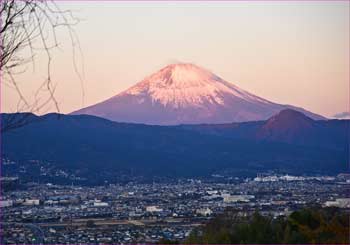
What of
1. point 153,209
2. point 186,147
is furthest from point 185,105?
point 153,209

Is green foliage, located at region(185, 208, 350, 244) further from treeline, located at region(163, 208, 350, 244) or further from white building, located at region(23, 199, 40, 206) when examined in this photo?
white building, located at region(23, 199, 40, 206)

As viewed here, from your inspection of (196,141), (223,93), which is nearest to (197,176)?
(196,141)

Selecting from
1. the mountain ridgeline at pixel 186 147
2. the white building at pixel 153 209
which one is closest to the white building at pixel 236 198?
the white building at pixel 153 209

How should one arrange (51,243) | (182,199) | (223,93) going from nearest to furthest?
(51,243), (182,199), (223,93)

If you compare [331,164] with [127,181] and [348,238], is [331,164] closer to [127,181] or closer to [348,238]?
[127,181]

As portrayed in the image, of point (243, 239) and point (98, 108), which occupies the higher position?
point (98, 108)

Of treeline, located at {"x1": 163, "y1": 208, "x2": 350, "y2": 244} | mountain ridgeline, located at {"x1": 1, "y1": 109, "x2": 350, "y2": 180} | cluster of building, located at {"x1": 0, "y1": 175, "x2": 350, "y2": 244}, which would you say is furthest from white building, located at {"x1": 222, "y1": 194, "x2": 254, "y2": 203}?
treeline, located at {"x1": 163, "y1": 208, "x2": 350, "y2": 244}

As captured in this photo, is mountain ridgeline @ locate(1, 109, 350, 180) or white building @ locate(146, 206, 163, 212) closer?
white building @ locate(146, 206, 163, 212)

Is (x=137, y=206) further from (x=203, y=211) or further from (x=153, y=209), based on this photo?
(x=203, y=211)
